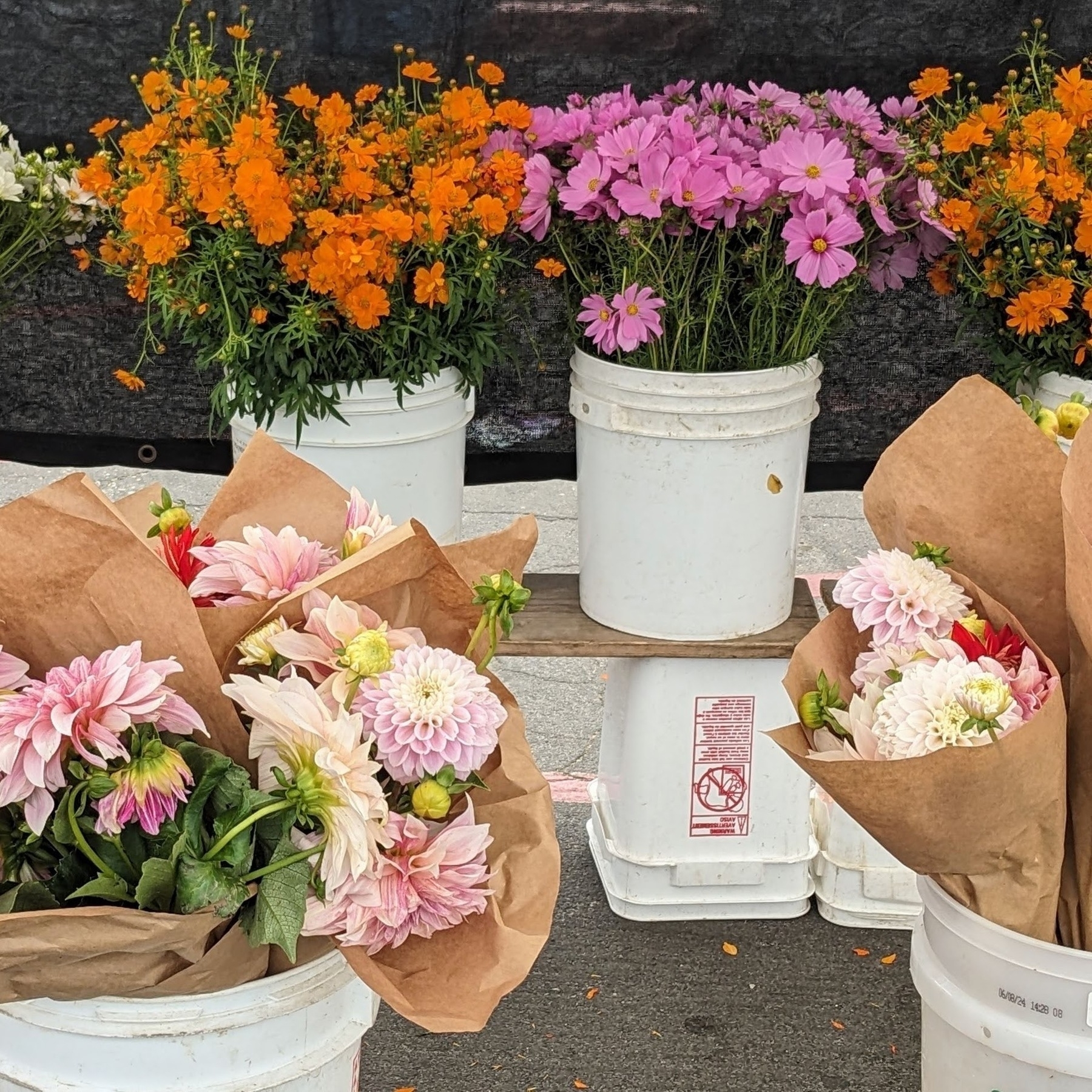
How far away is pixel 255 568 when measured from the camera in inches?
40.3

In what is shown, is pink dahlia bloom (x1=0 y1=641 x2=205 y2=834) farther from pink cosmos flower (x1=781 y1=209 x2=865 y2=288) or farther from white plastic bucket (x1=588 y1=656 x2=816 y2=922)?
white plastic bucket (x1=588 y1=656 x2=816 y2=922)

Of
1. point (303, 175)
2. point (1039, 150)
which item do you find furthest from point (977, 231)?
point (303, 175)

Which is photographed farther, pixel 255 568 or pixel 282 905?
pixel 255 568

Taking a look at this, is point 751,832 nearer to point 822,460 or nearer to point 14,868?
point 822,460

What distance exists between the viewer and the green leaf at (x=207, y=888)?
2.89 ft

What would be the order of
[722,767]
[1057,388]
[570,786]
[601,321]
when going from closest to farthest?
[601,321], [1057,388], [722,767], [570,786]

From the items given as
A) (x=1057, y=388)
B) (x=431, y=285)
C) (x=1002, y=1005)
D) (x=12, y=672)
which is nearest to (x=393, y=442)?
(x=431, y=285)

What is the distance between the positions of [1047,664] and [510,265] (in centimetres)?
111

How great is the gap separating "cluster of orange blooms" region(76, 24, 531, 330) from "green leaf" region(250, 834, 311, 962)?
0.90m

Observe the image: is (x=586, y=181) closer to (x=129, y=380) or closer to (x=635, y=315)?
(x=635, y=315)

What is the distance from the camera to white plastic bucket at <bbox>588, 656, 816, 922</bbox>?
1.98m

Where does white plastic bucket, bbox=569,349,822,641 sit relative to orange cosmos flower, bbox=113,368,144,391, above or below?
below

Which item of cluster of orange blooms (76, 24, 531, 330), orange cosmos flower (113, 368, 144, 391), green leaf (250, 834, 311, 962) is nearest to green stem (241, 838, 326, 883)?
green leaf (250, 834, 311, 962)

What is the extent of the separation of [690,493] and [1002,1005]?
2.92 feet
